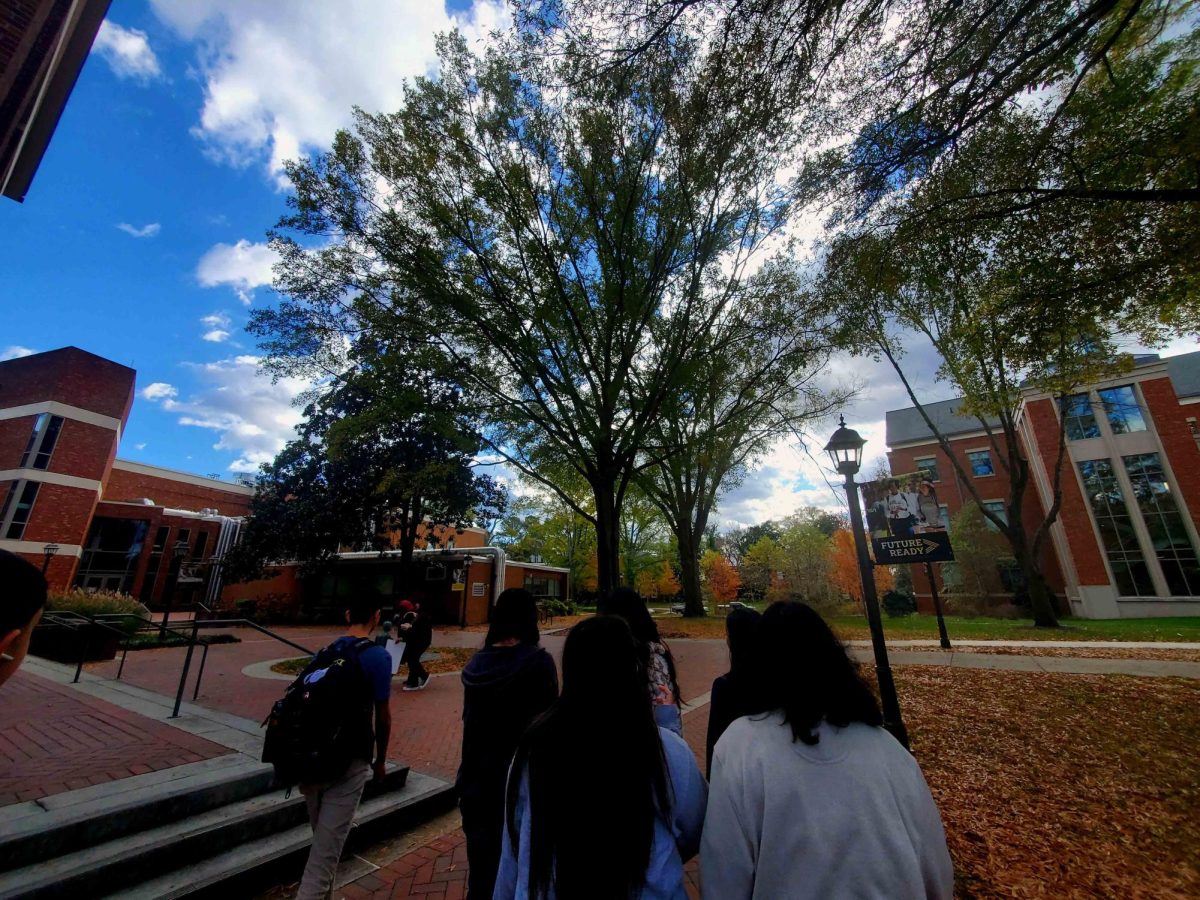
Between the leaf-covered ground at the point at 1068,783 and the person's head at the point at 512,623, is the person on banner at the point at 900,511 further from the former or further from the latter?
the person's head at the point at 512,623

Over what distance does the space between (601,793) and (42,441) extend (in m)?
34.2

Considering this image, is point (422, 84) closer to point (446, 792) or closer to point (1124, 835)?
point (446, 792)

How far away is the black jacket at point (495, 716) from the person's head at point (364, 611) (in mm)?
1196

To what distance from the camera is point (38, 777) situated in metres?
4.14

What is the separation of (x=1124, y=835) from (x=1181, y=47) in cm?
953

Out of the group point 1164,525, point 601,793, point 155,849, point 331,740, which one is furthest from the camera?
point 1164,525

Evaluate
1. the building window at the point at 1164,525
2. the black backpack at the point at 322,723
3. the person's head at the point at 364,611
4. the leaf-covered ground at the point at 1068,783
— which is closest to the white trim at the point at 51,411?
the person's head at the point at 364,611

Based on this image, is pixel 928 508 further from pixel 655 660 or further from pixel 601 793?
pixel 601 793

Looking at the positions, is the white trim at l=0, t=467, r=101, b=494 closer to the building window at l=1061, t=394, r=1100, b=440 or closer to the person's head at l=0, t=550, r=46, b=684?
the person's head at l=0, t=550, r=46, b=684

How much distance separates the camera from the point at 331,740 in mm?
2666

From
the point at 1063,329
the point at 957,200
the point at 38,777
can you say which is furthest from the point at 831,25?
the point at 38,777

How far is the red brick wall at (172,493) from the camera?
34.3 meters

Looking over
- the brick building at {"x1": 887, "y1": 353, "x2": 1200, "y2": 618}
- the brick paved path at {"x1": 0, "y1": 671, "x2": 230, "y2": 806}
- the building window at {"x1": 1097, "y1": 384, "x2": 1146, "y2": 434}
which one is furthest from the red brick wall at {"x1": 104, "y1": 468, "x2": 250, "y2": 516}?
the building window at {"x1": 1097, "y1": 384, "x2": 1146, "y2": 434}

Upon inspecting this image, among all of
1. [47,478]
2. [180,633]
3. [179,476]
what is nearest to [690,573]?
[180,633]
